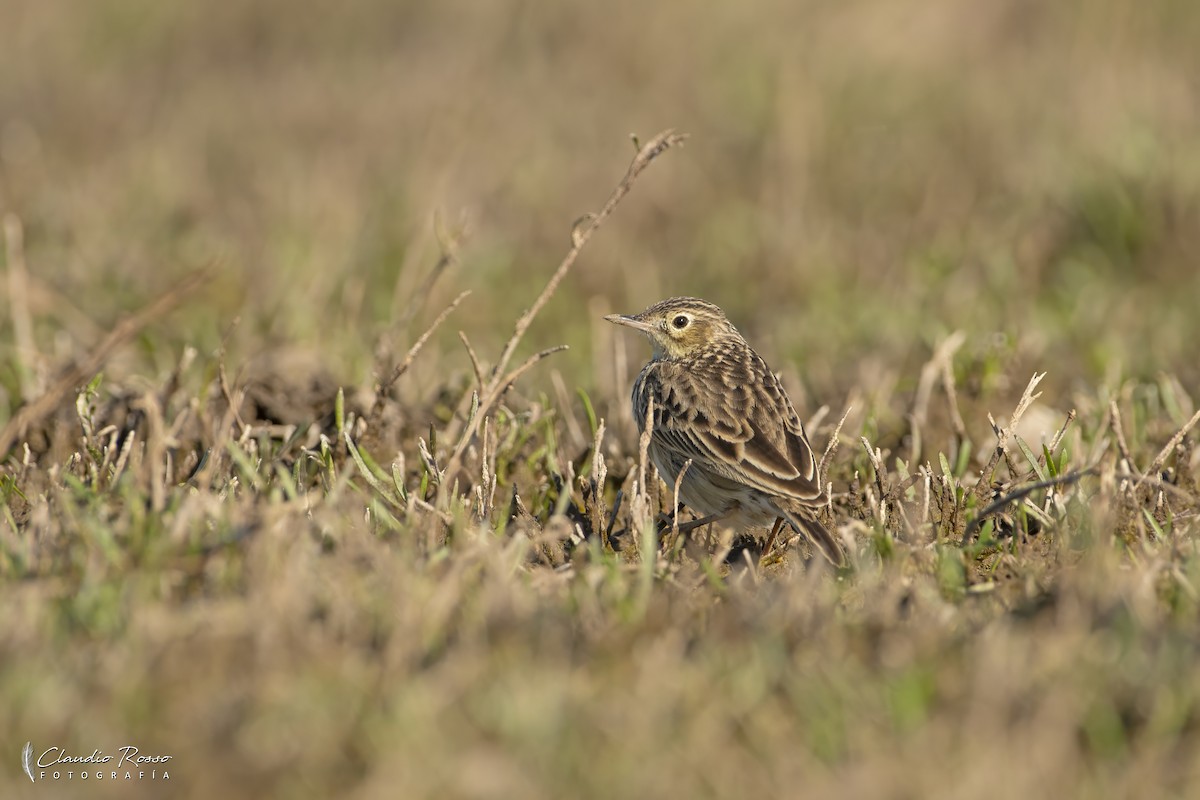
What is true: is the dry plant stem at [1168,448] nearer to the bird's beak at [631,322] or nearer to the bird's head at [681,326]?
the bird's head at [681,326]

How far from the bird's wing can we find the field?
255 mm

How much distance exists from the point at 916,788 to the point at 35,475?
3.41m

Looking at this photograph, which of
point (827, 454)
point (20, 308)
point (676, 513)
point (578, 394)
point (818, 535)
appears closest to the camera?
point (818, 535)

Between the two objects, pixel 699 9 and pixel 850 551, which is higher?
pixel 699 9

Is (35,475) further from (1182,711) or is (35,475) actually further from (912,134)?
(912,134)

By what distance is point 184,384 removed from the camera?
6.34 metres

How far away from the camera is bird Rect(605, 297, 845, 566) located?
4.79 meters

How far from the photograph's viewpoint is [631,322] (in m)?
5.96

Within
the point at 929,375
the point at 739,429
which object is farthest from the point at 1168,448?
the point at 929,375

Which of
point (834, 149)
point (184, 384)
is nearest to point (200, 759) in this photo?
point (184, 384)
